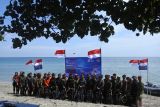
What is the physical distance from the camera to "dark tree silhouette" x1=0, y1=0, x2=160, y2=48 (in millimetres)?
8438

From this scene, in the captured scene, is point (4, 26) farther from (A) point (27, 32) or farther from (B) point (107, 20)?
(B) point (107, 20)

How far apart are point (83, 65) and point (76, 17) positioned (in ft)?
54.1

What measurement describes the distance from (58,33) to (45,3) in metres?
0.77

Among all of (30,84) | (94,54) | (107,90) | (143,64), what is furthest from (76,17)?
(143,64)

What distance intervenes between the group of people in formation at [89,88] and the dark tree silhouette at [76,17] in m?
12.2

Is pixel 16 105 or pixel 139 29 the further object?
pixel 16 105

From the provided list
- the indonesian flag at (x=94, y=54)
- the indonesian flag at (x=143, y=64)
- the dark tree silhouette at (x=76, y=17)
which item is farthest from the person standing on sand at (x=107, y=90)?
the dark tree silhouette at (x=76, y=17)

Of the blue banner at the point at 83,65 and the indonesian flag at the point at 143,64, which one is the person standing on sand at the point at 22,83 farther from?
the indonesian flag at the point at 143,64

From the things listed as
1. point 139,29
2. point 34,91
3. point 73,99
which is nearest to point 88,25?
point 139,29

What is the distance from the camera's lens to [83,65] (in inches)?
985

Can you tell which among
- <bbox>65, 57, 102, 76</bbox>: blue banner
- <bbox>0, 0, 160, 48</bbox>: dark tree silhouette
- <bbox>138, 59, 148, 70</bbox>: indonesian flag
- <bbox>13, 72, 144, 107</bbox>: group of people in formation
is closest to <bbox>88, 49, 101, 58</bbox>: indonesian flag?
<bbox>65, 57, 102, 76</bbox>: blue banner

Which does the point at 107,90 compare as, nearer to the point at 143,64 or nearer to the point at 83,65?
the point at 83,65

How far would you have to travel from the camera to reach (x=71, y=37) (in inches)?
364

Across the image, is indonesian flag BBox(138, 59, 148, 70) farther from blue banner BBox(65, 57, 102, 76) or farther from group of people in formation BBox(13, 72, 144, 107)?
A: group of people in formation BBox(13, 72, 144, 107)
